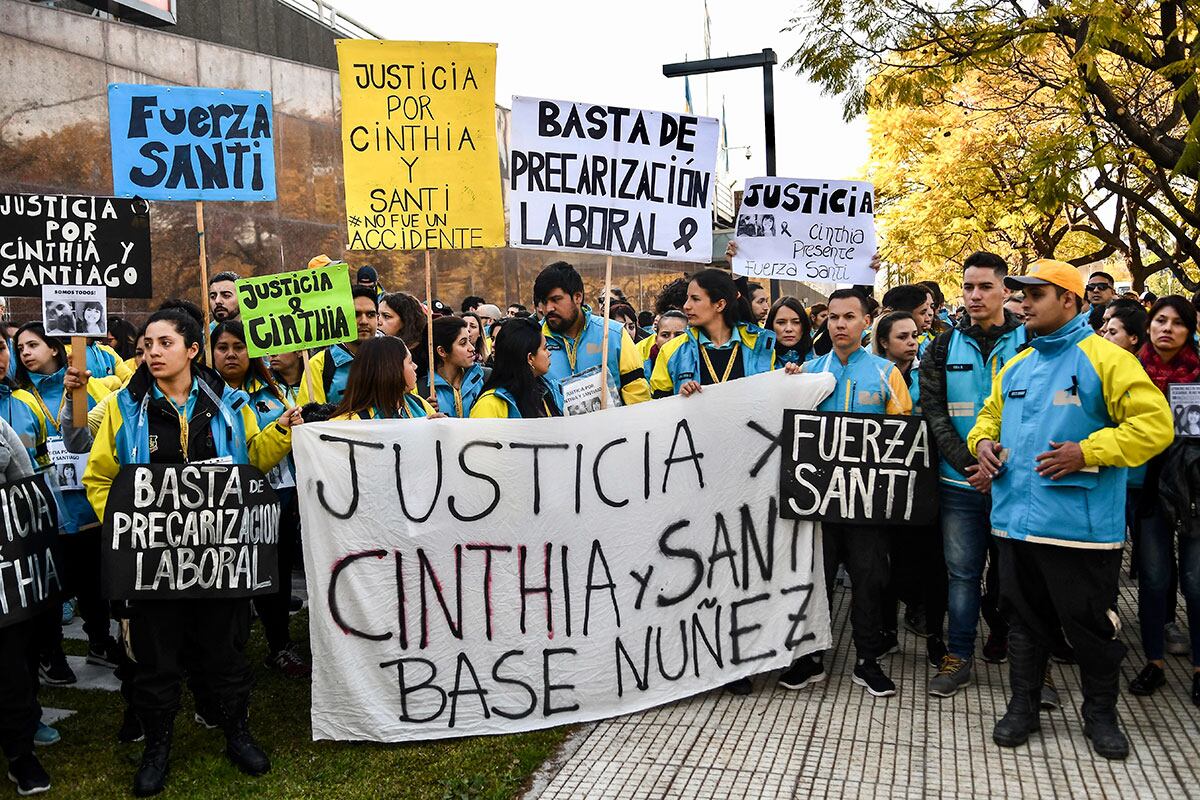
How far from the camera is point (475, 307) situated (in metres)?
11.4

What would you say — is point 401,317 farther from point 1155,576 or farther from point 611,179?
point 1155,576

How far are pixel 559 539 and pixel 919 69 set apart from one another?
9.03m

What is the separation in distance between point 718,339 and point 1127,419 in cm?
222

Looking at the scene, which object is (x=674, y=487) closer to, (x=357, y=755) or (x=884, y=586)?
(x=884, y=586)

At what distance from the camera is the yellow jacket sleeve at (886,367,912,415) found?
17.1ft

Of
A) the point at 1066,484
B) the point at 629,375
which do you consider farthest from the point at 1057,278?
the point at 629,375

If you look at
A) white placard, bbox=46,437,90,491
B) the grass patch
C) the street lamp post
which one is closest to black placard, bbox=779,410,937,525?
the grass patch

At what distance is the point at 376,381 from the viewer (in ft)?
15.6

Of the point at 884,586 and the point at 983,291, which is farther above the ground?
the point at 983,291

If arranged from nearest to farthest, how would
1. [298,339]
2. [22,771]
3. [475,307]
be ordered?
[22,771]
[298,339]
[475,307]

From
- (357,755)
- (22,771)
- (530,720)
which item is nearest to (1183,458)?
(530,720)

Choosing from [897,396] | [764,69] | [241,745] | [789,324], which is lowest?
[241,745]

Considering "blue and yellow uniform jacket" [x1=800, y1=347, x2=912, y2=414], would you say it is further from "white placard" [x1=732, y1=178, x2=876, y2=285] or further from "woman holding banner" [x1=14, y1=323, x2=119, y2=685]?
"woman holding banner" [x1=14, y1=323, x2=119, y2=685]

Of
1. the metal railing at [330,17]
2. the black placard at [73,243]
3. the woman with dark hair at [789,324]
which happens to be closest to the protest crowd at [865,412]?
the black placard at [73,243]
